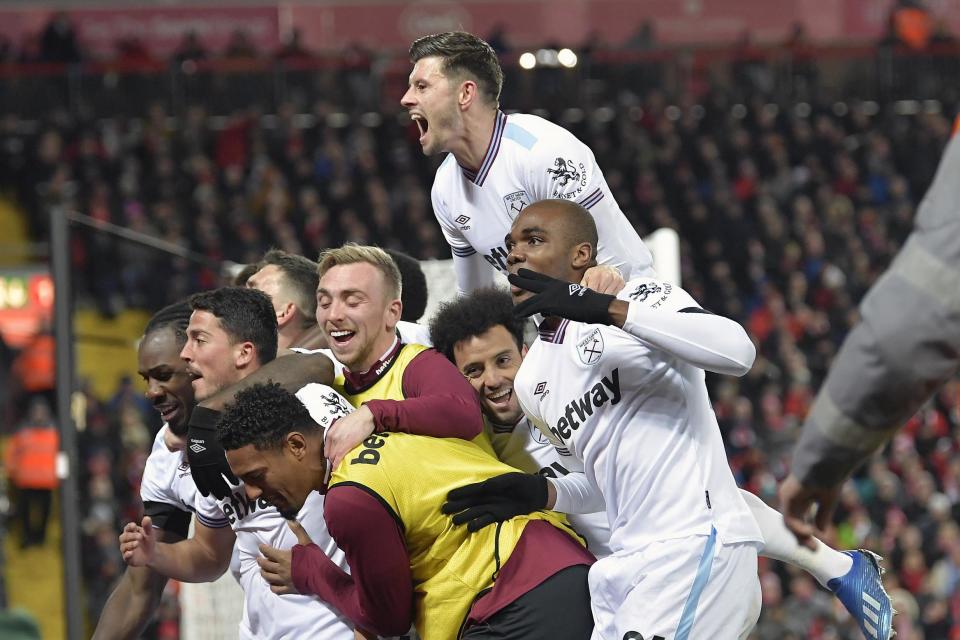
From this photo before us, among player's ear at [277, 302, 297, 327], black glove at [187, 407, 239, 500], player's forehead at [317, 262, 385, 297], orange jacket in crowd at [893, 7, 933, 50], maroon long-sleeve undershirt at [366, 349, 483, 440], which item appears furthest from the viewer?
orange jacket in crowd at [893, 7, 933, 50]

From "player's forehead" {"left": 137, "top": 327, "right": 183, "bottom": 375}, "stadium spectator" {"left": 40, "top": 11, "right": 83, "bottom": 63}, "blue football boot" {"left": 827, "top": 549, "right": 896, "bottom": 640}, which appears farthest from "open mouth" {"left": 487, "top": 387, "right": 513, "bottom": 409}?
"stadium spectator" {"left": 40, "top": 11, "right": 83, "bottom": 63}

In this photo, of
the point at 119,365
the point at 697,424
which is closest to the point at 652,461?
the point at 697,424

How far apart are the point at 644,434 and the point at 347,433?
32.5 inches

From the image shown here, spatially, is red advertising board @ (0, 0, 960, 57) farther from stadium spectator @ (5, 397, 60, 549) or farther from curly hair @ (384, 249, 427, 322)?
curly hair @ (384, 249, 427, 322)

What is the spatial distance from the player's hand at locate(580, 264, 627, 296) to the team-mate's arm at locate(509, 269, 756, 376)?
144mm

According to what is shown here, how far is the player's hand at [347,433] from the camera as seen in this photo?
3598 mm

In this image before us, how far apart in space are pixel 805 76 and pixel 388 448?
19271 millimetres

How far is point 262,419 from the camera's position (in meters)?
3.67

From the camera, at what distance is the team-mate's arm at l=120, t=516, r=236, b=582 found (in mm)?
4531

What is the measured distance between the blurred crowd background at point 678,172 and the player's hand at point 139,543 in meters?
8.54

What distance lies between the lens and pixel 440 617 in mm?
3725

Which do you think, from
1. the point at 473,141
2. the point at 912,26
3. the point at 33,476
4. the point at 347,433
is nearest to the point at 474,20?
the point at 912,26

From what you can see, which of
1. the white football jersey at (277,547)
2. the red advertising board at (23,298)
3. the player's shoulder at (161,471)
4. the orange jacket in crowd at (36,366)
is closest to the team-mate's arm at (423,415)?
the white football jersey at (277,547)

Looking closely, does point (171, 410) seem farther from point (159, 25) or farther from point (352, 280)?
point (159, 25)
